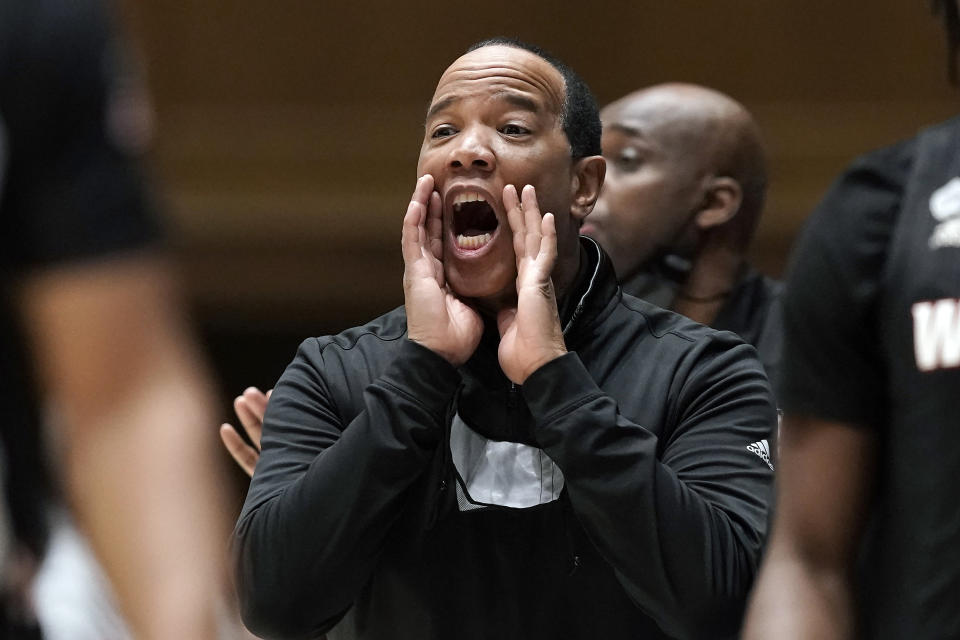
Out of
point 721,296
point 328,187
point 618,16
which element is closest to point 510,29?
point 618,16

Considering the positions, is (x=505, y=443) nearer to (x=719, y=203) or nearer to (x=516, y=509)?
(x=516, y=509)

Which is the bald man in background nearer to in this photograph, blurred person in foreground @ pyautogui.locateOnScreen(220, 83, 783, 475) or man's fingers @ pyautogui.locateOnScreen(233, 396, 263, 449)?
blurred person in foreground @ pyautogui.locateOnScreen(220, 83, 783, 475)

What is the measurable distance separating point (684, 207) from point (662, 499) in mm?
1337

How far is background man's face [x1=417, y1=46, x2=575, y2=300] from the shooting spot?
9.25 feet

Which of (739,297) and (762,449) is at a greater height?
(762,449)

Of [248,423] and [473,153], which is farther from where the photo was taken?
[248,423]

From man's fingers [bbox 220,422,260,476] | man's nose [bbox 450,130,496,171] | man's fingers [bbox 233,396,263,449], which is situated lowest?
man's fingers [bbox 220,422,260,476]

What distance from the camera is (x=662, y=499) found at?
2467 mm

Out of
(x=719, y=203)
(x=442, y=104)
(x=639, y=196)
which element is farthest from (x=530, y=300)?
(x=719, y=203)

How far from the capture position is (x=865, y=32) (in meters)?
6.60

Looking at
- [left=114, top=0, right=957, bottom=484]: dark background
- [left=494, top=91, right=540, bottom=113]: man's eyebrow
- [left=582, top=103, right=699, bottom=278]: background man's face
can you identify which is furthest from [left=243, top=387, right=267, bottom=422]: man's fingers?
[left=114, top=0, right=957, bottom=484]: dark background

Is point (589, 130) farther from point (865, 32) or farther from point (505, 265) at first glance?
point (865, 32)

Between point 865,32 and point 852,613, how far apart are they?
509 centimetres

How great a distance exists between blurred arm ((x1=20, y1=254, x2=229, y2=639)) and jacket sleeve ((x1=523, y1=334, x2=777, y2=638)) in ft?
3.53
